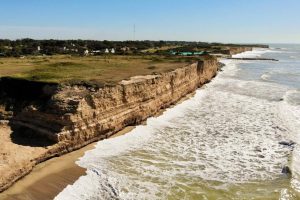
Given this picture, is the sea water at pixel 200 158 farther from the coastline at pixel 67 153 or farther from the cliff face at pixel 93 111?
the cliff face at pixel 93 111

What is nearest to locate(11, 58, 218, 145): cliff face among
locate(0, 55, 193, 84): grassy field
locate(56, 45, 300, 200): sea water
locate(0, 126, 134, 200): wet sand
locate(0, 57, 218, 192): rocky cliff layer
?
locate(0, 57, 218, 192): rocky cliff layer

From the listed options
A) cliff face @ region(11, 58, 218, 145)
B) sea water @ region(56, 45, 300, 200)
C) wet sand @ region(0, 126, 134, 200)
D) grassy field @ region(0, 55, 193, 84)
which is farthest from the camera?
grassy field @ region(0, 55, 193, 84)

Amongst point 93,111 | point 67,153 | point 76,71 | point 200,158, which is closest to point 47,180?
point 67,153

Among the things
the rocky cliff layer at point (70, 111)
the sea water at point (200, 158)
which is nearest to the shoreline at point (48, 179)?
the rocky cliff layer at point (70, 111)

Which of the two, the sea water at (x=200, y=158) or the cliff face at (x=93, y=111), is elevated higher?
the cliff face at (x=93, y=111)

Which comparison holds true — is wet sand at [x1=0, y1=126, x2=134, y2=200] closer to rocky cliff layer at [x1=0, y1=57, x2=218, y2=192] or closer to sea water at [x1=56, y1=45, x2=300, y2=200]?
rocky cliff layer at [x1=0, y1=57, x2=218, y2=192]

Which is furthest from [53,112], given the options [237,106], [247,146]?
[237,106]
